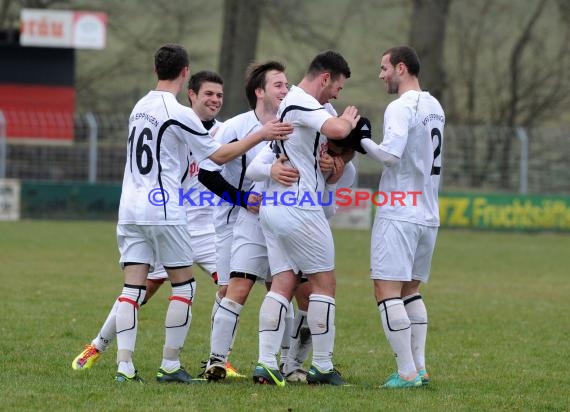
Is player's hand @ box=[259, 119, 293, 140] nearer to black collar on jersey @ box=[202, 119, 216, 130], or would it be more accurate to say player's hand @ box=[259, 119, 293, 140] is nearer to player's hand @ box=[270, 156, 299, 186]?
player's hand @ box=[270, 156, 299, 186]

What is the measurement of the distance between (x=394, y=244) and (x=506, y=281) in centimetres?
962

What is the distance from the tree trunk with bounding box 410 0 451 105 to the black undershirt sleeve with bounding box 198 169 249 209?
23.1 m

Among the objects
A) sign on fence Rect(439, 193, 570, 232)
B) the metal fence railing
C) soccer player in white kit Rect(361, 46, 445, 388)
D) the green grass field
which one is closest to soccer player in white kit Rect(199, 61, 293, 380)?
the green grass field

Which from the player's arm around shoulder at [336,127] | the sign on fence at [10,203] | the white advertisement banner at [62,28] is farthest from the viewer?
the white advertisement banner at [62,28]

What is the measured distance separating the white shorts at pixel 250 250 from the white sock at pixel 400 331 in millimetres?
918

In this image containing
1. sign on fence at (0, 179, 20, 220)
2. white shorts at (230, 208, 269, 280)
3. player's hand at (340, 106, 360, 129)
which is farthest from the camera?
sign on fence at (0, 179, 20, 220)

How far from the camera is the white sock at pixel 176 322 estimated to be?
25.4 feet

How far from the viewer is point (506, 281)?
55.3ft

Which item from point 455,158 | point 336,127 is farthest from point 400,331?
point 455,158

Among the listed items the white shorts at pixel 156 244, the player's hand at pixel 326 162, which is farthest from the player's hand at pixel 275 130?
the white shorts at pixel 156 244

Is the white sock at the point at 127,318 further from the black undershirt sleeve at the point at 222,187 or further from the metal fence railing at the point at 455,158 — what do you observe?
the metal fence railing at the point at 455,158

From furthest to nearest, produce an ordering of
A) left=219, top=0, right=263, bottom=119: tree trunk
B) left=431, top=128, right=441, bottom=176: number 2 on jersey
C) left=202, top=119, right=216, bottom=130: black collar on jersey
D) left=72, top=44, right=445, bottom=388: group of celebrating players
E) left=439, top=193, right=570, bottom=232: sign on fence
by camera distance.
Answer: left=219, top=0, right=263, bottom=119: tree trunk
left=439, top=193, right=570, bottom=232: sign on fence
left=202, top=119, right=216, bottom=130: black collar on jersey
left=431, top=128, right=441, bottom=176: number 2 on jersey
left=72, top=44, right=445, bottom=388: group of celebrating players

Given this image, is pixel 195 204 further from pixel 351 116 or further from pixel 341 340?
pixel 351 116

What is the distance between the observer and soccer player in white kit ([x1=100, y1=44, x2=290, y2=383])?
756 cm
